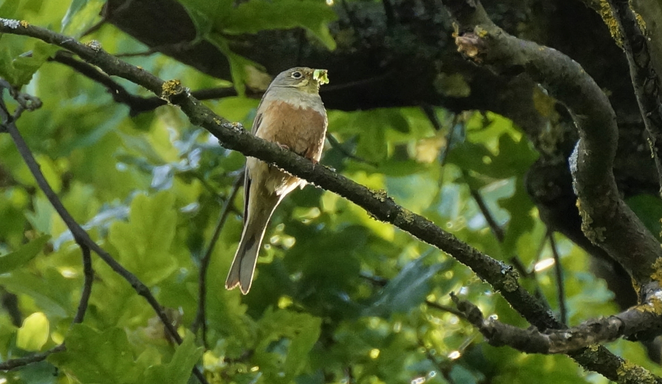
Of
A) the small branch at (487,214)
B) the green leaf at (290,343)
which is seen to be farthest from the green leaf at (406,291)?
the small branch at (487,214)

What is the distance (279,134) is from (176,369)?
162 cm

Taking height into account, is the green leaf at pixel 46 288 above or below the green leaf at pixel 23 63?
below

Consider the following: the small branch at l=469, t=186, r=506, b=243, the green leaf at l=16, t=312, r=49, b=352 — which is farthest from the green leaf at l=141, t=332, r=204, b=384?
the small branch at l=469, t=186, r=506, b=243

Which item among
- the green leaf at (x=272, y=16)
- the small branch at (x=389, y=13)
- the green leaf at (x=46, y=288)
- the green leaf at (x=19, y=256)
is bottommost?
the green leaf at (x=46, y=288)

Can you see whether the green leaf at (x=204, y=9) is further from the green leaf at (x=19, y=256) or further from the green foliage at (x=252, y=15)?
the green leaf at (x=19, y=256)

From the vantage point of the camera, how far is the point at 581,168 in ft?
5.53

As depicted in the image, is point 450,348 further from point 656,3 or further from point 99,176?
point 99,176


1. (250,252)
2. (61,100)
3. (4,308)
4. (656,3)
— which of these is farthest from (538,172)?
(4,308)

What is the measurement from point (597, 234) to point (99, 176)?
7.01 feet

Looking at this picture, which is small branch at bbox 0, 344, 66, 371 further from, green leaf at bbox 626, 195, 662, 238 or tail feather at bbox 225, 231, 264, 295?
green leaf at bbox 626, 195, 662, 238

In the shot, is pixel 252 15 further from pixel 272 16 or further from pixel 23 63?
pixel 23 63

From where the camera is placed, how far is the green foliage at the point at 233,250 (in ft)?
6.51

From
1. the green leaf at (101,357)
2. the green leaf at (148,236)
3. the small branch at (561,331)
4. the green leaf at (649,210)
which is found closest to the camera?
the small branch at (561,331)

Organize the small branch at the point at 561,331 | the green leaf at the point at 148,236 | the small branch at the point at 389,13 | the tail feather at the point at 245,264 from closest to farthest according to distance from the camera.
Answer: the small branch at the point at 561,331, the green leaf at the point at 148,236, the tail feather at the point at 245,264, the small branch at the point at 389,13
